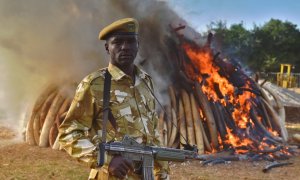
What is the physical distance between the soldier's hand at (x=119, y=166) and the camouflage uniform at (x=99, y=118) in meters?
0.07

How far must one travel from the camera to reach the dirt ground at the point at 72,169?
Answer: 6426mm

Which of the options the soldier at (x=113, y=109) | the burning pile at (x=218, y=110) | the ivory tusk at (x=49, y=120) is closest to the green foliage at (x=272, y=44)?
the burning pile at (x=218, y=110)

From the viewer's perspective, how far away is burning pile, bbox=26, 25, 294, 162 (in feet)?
26.9

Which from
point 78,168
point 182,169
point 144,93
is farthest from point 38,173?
point 144,93

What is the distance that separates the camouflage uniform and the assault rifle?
7 centimetres

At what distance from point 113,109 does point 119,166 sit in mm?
362

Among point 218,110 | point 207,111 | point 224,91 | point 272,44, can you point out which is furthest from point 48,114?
point 272,44

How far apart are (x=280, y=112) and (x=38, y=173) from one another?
637 cm

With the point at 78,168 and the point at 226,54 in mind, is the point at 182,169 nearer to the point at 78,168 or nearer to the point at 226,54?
the point at 78,168

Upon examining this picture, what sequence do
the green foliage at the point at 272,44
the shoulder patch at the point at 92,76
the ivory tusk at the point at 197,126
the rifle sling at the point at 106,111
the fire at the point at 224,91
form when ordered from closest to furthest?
the rifle sling at the point at 106,111 → the shoulder patch at the point at 92,76 → the ivory tusk at the point at 197,126 → the fire at the point at 224,91 → the green foliage at the point at 272,44

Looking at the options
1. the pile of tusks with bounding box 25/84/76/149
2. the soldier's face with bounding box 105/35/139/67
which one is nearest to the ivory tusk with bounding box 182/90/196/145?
the pile of tusks with bounding box 25/84/76/149

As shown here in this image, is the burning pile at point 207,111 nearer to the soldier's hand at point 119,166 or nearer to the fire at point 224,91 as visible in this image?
the fire at point 224,91

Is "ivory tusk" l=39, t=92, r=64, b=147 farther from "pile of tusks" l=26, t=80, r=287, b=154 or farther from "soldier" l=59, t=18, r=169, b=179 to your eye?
"soldier" l=59, t=18, r=169, b=179

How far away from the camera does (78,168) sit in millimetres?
6816
